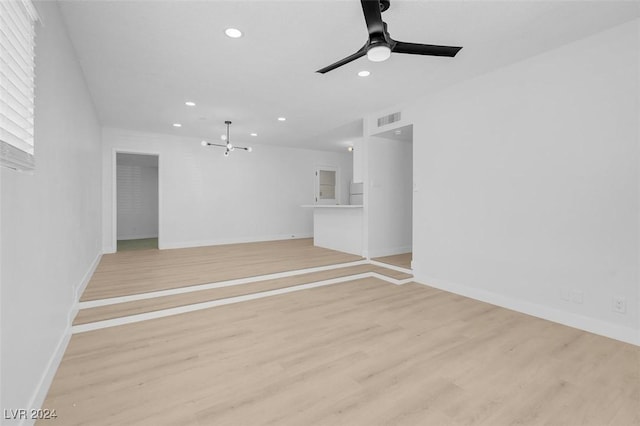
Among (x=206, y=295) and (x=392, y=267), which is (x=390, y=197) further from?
(x=206, y=295)

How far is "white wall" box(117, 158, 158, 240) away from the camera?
28.5 feet

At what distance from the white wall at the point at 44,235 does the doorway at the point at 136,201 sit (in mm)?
6278

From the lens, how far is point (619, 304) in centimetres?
247

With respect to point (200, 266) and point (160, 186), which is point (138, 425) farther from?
point (160, 186)

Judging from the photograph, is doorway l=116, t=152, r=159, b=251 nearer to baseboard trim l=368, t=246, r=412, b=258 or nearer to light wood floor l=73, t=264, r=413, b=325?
light wood floor l=73, t=264, r=413, b=325

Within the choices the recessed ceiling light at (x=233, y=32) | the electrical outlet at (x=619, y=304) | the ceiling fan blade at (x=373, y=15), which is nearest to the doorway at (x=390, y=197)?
the electrical outlet at (x=619, y=304)

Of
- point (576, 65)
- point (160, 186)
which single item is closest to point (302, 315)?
point (576, 65)

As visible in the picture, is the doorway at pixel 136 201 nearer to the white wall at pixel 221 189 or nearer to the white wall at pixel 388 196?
the white wall at pixel 221 189

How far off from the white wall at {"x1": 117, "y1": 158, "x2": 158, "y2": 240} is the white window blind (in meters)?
8.19

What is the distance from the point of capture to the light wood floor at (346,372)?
5.10ft

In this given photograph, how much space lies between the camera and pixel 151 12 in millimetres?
2387

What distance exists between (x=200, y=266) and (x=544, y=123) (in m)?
5.01

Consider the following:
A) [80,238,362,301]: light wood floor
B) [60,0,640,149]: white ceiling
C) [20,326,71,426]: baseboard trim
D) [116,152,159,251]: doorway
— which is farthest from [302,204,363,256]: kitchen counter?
[116,152,159,251]: doorway

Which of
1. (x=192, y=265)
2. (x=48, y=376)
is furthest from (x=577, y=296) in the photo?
(x=192, y=265)
